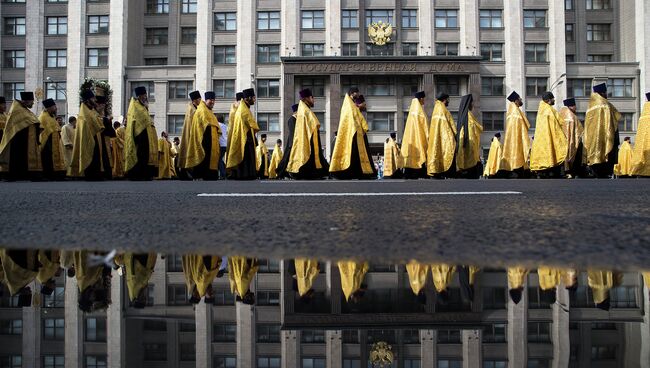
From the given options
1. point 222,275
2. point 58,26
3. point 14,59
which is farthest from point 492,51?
point 222,275

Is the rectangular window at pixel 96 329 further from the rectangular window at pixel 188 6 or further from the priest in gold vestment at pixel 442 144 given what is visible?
the rectangular window at pixel 188 6

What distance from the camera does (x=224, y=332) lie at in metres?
1.00

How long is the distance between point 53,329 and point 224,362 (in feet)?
1.20

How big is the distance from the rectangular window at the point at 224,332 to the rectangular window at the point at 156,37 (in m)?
50.6

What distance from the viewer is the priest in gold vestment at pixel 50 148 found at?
14.5m

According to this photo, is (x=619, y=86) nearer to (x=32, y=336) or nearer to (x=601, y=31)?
(x=601, y=31)

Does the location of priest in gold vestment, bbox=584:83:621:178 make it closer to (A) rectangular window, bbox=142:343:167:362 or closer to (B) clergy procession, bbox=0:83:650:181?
(B) clergy procession, bbox=0:83:650:181

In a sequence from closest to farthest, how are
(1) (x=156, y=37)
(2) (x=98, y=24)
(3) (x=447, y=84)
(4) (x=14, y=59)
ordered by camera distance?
(3) (x=447, y=84) < (2) (x=98, y=24) < (4) (x=14, y=59) < (1) (x=156, y=37)

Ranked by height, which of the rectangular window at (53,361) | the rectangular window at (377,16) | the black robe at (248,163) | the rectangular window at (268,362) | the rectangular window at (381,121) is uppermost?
the rectangular window at (377,16)

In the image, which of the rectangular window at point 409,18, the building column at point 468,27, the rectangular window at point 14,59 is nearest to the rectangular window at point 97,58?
the rectangular window at point 14,59

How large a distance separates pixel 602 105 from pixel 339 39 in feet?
108

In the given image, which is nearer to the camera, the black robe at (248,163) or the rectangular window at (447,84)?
the black robe at (248,163)

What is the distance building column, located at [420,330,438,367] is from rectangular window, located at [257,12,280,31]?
46.8 meters

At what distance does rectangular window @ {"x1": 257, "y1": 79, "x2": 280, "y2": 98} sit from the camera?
1796 inches
